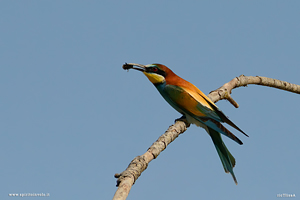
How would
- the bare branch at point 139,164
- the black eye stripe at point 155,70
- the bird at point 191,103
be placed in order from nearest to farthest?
the bare branch at point 139,164, the bird at point 191,103, the black eye stripe at point 155,70

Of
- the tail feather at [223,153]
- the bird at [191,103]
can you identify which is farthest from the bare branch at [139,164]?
the tail feather at [223,153]

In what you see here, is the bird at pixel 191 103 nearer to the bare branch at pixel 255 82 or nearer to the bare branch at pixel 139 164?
the bare branch at pixel 255 82

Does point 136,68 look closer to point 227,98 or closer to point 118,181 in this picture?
point 227,98

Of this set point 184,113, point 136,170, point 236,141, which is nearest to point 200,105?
point 184,113

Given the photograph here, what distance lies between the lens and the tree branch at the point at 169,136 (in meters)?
2.20

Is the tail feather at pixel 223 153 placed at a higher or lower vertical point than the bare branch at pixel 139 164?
higher

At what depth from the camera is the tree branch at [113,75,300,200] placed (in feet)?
7.23

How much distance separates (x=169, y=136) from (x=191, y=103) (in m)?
1.03

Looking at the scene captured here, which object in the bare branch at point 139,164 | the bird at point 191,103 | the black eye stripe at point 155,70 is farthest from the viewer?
the black eye stripe at point 155,70

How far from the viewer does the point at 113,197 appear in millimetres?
2061

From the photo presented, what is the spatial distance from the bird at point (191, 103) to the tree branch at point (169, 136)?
0.13 metres

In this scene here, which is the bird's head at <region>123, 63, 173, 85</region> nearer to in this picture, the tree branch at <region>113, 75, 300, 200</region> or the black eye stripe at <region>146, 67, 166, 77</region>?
the black eye stripe at <region>146, 67, 166, 77</region>

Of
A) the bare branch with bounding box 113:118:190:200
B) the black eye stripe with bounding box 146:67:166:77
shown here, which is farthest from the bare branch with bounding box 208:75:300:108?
the bare branch with bounding box 113:118:190:200

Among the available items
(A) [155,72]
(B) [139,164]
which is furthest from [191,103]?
(B) [139,164]
